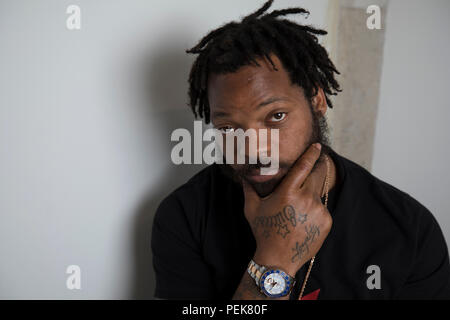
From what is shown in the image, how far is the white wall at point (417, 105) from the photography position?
6.27ft

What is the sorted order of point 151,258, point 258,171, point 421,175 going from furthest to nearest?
point 421,175
point 151,258
point 258,171

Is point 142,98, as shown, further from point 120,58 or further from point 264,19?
point 264,19

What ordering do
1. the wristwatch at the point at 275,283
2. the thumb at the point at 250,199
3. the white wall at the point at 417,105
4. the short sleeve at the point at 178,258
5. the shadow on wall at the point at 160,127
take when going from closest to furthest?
the wristwatch at the point at 275,283 → the thumb at the point at 250,199 → the short sleeve at the point at 178,258 → the shadow on wall at the point at 160,127 → the white wall at the point at 417,105

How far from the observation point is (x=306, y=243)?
1.20m

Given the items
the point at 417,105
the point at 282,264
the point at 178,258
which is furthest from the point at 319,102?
the point at 417,105

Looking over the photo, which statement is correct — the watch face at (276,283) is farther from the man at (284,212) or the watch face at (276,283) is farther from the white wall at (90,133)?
the white wall at (90,133)

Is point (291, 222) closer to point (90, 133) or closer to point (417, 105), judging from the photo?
Answer: point (90, 133)

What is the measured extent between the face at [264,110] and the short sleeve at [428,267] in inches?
18.6

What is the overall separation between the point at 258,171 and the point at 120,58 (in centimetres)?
62

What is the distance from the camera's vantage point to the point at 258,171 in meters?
1.26

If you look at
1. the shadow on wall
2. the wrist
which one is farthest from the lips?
the shadow on wall

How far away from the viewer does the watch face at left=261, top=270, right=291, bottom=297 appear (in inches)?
45.8

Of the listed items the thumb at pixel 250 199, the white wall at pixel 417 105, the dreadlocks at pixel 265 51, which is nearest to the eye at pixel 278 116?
the dreadlocks at pixel 265 51

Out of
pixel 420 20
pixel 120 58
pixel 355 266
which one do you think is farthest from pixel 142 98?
pixel 420 20
